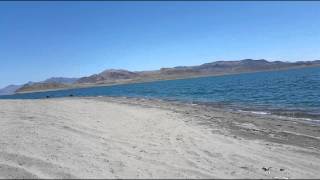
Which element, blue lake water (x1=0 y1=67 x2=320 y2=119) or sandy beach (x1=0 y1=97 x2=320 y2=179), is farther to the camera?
blue lake water (x1=0 y1=67 x2=320 y2=119)

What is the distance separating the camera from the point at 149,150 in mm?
11188

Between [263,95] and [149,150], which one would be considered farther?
[263,95]

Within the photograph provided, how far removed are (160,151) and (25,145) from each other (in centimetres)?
393

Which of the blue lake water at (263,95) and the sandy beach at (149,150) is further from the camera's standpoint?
the blue lake water at (263,95)

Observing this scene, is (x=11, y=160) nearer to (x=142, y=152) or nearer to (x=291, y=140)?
(x=142, y=152)

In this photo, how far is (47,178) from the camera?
28.4 feet

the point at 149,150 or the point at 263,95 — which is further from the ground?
the point at 263,95

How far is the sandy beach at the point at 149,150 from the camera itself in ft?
30.2

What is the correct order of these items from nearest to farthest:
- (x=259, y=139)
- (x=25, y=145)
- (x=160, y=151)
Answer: (x=160, y=151) < (x=25, y=145) < (x=259, y=139)

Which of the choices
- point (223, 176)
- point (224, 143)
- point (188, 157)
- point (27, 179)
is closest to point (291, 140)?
point (224, 143)

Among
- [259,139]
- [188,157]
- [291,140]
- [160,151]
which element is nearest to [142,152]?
[160,151]

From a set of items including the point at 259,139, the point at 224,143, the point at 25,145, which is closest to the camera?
the point at 25,145

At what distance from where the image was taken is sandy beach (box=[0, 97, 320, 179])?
9.20m

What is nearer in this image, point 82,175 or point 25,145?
point 82,175
